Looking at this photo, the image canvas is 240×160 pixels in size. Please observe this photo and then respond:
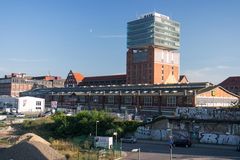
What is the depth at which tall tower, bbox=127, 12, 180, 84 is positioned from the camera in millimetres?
184625

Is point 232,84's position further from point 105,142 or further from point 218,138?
point 105,142

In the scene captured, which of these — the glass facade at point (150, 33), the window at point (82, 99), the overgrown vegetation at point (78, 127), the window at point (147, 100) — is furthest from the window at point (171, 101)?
the glass facade at point (150, 33)

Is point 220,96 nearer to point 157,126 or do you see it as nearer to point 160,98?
point 160,98

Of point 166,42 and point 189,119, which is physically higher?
point 166,42

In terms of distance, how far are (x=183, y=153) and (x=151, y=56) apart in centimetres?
13270

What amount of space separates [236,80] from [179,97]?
92609 mm

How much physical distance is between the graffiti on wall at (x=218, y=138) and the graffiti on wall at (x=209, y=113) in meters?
3.51

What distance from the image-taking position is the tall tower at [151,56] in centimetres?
18462

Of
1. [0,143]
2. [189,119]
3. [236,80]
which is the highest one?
[236,80]

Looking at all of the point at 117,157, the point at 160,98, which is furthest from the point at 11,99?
the point at 117,157

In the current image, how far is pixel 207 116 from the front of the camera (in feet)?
233

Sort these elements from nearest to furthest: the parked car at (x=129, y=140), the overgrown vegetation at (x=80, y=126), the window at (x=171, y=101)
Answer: the parked car at (x=129, y=140)
the overgrown vegetation at (x=80, y=126)
the window at (x=171, y=101)

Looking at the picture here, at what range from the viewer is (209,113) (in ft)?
233

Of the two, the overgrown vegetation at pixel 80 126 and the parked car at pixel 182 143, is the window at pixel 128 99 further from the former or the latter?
the parked car at pixel 182 143
